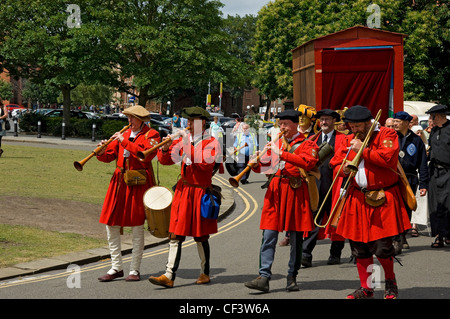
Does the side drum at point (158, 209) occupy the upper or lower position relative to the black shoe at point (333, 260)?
upper

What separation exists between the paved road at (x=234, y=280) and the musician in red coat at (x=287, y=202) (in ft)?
0.96

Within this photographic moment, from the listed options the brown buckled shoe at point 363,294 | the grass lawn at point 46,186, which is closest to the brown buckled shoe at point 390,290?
the brown buckled shoe at point 363,294

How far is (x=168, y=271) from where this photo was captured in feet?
23.1

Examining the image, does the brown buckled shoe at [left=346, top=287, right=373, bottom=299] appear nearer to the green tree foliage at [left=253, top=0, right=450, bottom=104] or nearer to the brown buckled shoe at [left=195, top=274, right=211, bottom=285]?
the brown buckled shoe at [left=195, top=274, right=211, bottom=285]

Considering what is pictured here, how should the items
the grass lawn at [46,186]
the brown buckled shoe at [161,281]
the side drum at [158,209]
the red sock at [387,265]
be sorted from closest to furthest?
the red sock at [387,265], the brown buckled shoe at [161,281], the side drum at [158,209], the grass lawn at [46,186]

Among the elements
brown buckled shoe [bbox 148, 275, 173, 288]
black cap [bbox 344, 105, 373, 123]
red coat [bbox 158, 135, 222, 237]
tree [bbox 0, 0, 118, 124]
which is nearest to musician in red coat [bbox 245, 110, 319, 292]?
red coat [bbox 158, 135, 222, 237]

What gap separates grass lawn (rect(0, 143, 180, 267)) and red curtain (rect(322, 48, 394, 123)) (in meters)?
5.12

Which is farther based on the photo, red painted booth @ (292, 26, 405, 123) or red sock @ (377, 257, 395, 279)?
red painted booth @ (292, 26, 405, 123)

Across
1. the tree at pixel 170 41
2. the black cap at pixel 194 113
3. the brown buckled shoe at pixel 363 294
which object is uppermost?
the tree at pixel 170 41

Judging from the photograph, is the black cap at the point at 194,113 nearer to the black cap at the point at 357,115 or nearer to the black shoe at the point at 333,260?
the black cap at the point at 357,115

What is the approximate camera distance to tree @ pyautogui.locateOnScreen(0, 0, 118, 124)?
3603 centimetres

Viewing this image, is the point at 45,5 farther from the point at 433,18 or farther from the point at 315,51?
the point at 315,51

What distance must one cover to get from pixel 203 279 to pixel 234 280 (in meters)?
0.40

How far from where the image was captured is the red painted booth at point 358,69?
14664 millimetres
